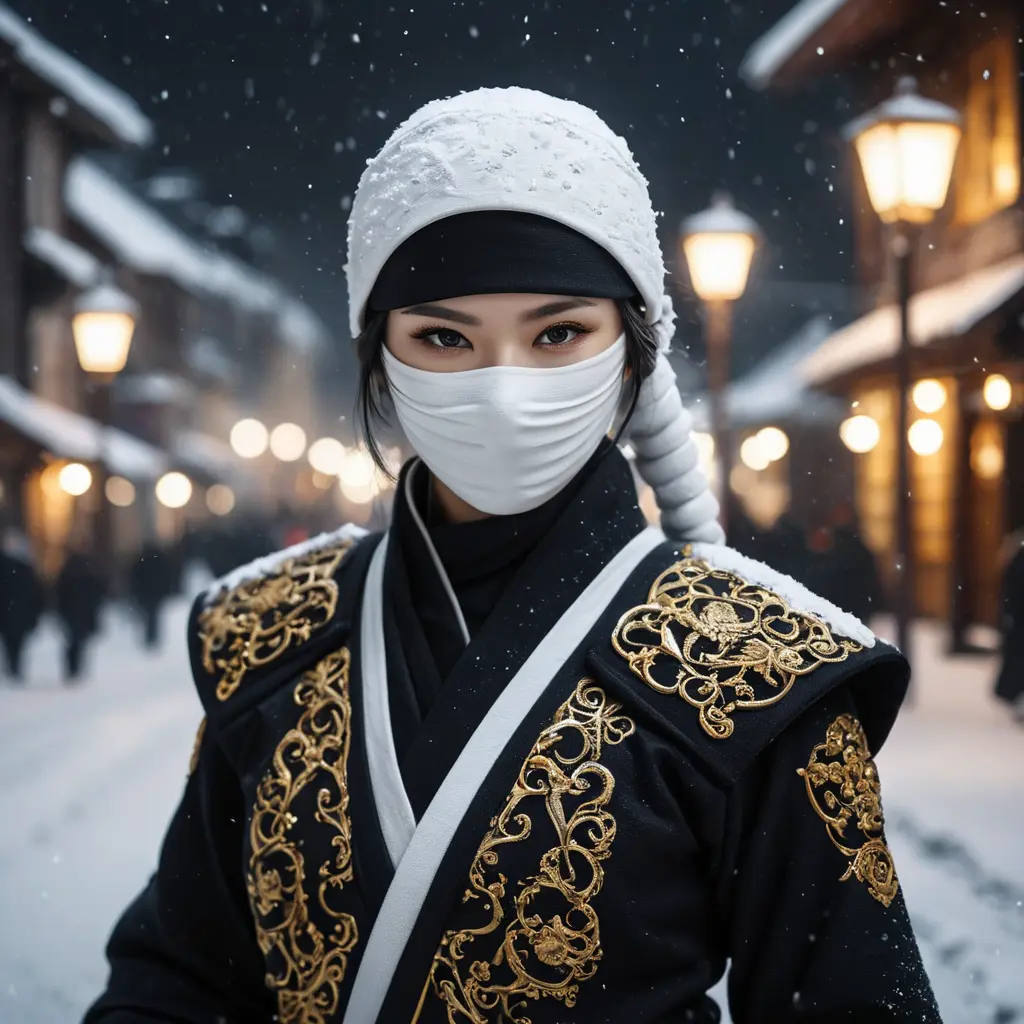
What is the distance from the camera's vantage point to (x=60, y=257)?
46.2ft

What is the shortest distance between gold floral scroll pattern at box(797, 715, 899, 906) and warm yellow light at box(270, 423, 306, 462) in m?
33.5

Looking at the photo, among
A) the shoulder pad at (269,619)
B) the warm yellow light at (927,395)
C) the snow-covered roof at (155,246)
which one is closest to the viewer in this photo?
the shoulder pad at (269,619)

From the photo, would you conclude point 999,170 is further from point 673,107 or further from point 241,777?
point 241,777

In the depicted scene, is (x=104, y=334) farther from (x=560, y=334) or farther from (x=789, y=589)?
(x=789, y=589)

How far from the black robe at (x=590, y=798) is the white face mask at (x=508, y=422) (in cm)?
6

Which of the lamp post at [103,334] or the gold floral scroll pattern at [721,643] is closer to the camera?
the gold floral scroll pattern at [721,643]

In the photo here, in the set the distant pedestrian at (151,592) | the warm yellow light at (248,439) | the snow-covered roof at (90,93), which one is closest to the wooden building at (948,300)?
the snow-covered roof at (90,93)

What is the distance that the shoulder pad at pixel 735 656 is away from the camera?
4.46 feet

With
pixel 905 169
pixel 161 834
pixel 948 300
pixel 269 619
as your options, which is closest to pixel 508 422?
pixel 269 619

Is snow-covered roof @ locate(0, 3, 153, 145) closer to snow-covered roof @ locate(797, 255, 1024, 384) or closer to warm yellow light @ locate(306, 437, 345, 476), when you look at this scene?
snow-covered roof @ locate(797, 255, 1024, 384)

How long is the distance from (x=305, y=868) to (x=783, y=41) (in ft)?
14.6

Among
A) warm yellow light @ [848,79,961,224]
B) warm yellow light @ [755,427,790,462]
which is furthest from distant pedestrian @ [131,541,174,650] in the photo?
warm yellow light @ [848,79,961,224]

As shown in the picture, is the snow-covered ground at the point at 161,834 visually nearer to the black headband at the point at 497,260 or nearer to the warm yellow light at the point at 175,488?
the black headband at the point at 497,260

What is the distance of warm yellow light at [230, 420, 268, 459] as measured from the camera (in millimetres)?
32188
